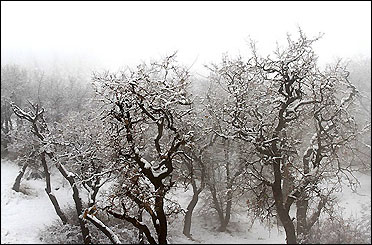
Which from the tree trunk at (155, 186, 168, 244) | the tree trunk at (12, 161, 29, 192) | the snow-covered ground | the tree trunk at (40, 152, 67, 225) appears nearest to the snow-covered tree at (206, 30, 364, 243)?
the tree trunk at (155, 186, 168, 244)

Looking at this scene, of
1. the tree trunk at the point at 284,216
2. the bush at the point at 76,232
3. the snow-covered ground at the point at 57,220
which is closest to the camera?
the tree trunk at the point at 284,216

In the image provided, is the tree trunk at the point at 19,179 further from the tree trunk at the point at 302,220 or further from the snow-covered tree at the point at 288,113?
the tree trunk at the point at 302,220

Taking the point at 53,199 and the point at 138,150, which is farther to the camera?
the point at 53,199

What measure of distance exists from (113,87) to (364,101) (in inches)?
820

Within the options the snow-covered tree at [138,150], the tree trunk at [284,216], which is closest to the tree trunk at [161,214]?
the snow-covered tree at [138,150]

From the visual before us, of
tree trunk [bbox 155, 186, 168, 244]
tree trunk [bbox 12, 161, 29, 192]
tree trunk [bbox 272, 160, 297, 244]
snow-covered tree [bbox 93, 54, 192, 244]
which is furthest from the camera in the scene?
tree trunk [bbox 12, 161, 29, 192]

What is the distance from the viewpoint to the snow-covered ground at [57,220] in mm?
15295

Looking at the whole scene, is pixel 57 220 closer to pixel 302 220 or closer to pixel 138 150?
pixel 138 150

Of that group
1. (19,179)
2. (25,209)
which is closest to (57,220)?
(25,209)

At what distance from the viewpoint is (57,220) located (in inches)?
614

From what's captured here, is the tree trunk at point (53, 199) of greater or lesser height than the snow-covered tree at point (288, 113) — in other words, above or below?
below

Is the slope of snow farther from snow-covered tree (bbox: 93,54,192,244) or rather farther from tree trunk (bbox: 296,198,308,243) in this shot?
tree trunk (bbox: 296,198,308,243)

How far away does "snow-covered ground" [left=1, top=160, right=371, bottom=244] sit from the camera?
1530 centimetres

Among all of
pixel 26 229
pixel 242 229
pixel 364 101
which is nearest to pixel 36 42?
pixel 26 229
